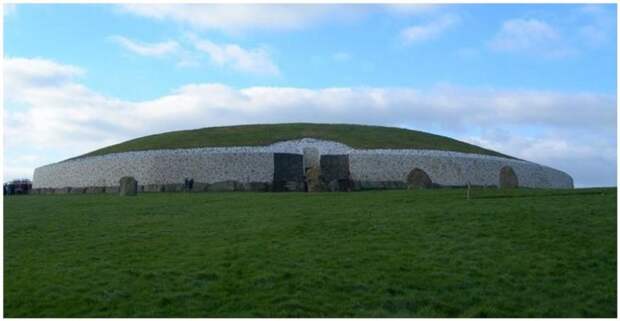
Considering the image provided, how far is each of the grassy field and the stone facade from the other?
1470 cm


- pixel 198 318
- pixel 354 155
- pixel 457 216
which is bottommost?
pixel 198 318

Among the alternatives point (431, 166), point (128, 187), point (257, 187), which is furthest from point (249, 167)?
point (431, 166)

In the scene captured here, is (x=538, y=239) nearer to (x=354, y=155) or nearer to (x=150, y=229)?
(x=150, y=229)

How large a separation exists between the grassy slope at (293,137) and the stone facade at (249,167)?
5.24 feet

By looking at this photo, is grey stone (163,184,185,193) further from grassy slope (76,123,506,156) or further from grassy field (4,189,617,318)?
grassy field (4,189,617,318)

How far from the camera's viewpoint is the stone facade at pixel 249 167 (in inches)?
1423

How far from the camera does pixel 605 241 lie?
15484 mm

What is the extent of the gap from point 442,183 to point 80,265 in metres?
25.4

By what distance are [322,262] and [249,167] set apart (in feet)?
75.5

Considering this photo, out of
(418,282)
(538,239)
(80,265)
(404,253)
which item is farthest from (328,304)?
(538,239)

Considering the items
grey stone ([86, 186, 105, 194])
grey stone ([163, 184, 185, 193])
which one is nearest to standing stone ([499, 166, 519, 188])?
grey stone ([163, 184, 185, 193])

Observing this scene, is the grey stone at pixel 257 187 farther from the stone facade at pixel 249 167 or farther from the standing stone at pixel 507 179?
the standing stone at pixel 507 179

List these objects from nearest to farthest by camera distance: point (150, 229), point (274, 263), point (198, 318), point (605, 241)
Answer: point (198, 318) < point (274, 263) < point (605, 241) < point (150, 229)

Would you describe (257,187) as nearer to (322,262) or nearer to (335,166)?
(335,166)
